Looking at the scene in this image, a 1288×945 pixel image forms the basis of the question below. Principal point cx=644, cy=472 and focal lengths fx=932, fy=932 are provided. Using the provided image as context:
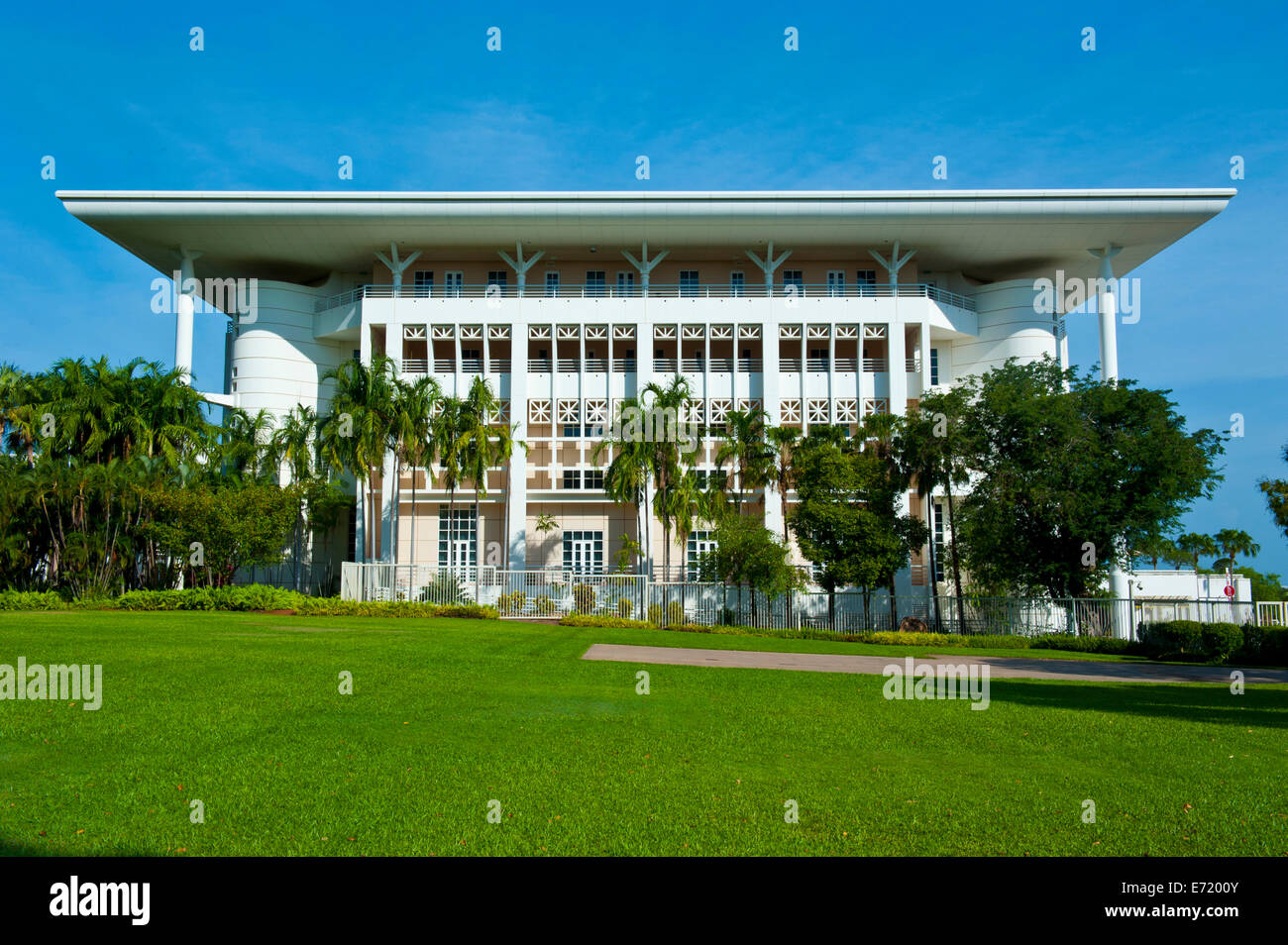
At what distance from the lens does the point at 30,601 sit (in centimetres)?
3164

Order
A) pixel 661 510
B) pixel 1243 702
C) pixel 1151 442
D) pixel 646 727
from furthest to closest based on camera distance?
1. pixel 661 510
2. pixel 1151 442
3. pixel 1243 702
4. pixel 646 727

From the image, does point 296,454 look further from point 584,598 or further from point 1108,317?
point 1108,317

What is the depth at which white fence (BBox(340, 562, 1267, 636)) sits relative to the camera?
3269 centimetres

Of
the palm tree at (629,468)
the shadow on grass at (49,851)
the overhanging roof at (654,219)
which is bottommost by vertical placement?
the shadow on grass at (49,851)

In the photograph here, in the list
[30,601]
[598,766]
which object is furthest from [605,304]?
[598,766]

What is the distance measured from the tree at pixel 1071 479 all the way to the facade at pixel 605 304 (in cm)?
805

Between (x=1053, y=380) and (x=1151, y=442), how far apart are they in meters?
4.79

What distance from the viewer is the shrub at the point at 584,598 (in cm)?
3572

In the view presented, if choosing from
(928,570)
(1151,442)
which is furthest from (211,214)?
(1151,442)

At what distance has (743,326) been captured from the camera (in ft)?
153

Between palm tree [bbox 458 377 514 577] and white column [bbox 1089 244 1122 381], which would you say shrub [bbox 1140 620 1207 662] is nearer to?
white column [bbox 1089 244 1122 381]

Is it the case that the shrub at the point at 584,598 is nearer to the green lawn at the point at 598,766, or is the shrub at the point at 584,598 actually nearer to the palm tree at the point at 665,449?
the palm tree at the point at 665,449

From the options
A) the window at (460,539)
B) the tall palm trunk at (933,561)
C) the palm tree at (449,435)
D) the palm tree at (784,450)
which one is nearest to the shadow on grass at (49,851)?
the palm tree at (784,450)
